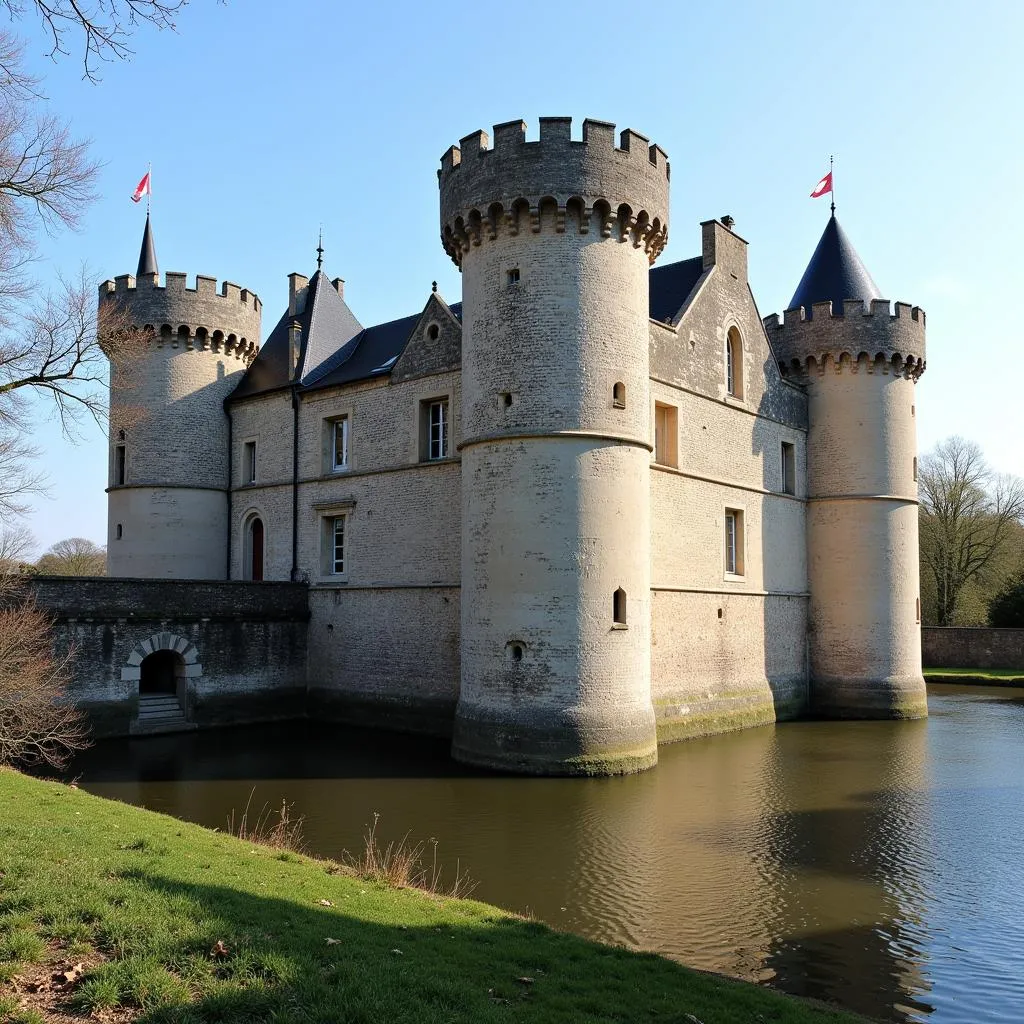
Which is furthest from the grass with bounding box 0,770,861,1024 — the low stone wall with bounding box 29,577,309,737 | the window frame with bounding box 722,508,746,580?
the window frame with bounding box 722,508,746,580

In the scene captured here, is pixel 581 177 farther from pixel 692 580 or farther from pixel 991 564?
pixel 991 564

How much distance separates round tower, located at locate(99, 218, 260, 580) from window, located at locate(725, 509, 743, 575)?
13.9 meters

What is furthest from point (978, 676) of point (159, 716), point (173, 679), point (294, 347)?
point (159, 716)

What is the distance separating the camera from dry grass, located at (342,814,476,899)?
348 inches

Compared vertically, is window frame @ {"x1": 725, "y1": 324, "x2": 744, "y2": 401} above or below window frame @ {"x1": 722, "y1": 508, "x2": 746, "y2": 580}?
above

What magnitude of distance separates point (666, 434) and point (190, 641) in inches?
463

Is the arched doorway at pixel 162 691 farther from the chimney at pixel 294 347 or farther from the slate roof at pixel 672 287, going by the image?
the slate roof at pixel 672 287

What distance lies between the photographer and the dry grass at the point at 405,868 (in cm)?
885

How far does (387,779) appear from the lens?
50.6 feet

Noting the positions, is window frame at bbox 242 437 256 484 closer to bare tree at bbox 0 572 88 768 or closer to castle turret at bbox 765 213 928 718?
bare tree at bbox 0 572 88 768

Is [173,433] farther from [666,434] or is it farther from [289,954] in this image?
[289,954]

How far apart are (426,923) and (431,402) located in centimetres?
1582

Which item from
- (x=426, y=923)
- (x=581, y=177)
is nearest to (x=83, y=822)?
(x=426, y=923)

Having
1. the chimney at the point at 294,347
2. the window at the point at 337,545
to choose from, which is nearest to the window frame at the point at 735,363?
the window at the point at 337,545
